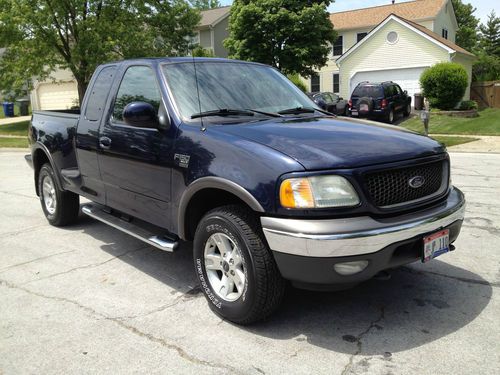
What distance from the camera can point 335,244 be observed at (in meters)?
2.92

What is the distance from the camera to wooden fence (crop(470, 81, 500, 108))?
2820cm

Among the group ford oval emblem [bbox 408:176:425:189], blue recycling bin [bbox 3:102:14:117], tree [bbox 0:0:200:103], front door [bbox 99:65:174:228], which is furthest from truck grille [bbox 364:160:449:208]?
blue recycling bin [bbox 3:102:14:117]

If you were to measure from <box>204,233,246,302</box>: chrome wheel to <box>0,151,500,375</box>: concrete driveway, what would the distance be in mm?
244

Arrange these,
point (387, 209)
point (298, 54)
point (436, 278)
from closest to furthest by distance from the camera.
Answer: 1. point (387, 209)
2. point (436, 278)
3. point (298, 54)

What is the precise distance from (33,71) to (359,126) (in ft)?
72.2

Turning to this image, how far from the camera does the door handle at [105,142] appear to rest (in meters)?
4.62

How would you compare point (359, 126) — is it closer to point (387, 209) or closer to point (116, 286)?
point (387, 209)

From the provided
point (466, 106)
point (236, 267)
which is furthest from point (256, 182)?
point (466, 106)

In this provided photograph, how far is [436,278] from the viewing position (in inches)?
169

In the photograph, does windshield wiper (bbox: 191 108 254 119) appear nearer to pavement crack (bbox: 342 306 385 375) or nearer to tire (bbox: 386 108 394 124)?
pavement crack (bbox: 342 306 385 375)

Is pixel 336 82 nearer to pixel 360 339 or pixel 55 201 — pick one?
pixel 55 201

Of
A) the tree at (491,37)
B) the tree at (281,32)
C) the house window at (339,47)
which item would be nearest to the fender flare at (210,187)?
the tree at (281,32)

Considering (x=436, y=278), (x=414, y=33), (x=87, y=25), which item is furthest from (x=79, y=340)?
(x=414, y=33)

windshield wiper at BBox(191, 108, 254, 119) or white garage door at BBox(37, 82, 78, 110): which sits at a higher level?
white garage door at BBox(37, 82, 78, 110)
